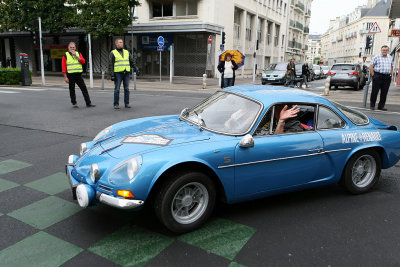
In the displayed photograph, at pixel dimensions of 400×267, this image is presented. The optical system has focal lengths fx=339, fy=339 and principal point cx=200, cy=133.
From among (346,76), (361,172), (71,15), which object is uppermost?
(71,15)

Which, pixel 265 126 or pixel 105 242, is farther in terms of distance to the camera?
pixel 265 126

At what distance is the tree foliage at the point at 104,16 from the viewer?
24.8m

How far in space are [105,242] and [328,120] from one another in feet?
8.88

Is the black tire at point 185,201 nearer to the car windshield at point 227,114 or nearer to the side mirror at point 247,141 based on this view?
the side mirror at point 247,141

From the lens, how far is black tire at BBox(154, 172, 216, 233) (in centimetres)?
289

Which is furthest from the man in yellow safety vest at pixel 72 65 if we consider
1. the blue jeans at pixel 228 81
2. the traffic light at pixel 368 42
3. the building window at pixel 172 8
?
the building window at pixel 172 8

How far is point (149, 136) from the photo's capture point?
3.41m

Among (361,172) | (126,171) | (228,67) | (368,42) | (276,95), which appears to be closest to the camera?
(126,171)

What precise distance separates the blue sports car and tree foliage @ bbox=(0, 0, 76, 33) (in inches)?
1024

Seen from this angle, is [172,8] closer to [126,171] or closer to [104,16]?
[104,16]

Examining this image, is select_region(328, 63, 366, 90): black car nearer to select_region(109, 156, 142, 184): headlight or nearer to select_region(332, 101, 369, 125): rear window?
select_region(332, 101, 369, 125): rear window

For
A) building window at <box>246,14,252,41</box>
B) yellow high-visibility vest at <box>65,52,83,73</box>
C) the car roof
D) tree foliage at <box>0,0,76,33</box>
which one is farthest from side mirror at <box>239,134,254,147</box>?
building window at <box>246,14,252,41</box>

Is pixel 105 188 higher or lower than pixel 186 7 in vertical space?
lower

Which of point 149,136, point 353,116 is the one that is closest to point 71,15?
point 149,136
